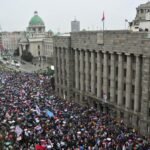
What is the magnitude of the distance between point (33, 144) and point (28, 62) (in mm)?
136308

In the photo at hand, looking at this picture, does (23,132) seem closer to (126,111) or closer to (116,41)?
(126,111)

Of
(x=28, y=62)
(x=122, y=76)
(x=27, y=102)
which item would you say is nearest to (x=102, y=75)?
(x=122, y=76)

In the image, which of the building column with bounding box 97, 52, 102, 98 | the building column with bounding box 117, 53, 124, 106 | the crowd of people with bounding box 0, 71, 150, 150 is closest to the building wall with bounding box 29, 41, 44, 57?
the crowd of people with bounding box 0, 71, 150, 150

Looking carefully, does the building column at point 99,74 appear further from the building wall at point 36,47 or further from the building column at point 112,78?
the building wall at point 36,47

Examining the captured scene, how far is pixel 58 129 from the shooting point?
147 feet

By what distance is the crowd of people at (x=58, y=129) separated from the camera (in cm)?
3947

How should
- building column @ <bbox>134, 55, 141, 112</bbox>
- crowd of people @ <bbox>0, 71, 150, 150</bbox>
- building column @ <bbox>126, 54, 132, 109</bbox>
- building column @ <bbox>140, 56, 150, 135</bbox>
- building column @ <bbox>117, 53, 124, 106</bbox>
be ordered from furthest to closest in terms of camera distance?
building column @ <bbox>117, 53, 124, 106</bbox> < building column @ <bbox>126, 54, 132, 109</bbox> < building column @ <bbox>134, 55, 141, 112</bbox> < building column @ <bbox>140, 56, 150, 135</bbox> < crowd of people @ <bbox>0, 71, 150, 150</bbox>

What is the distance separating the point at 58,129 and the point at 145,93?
1491cm

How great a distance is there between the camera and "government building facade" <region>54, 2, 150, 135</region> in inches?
1943

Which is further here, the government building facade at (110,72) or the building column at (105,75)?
the building column at (105,75)

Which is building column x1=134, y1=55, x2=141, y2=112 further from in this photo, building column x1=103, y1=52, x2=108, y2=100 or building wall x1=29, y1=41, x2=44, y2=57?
building wall x1=29, y1=41, x2=44, y2=57

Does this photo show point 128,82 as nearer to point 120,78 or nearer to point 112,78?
point 120,78

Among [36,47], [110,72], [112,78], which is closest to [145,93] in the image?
[112,78]

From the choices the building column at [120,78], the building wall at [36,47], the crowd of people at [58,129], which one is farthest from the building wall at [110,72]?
the building wall at [36,47]
